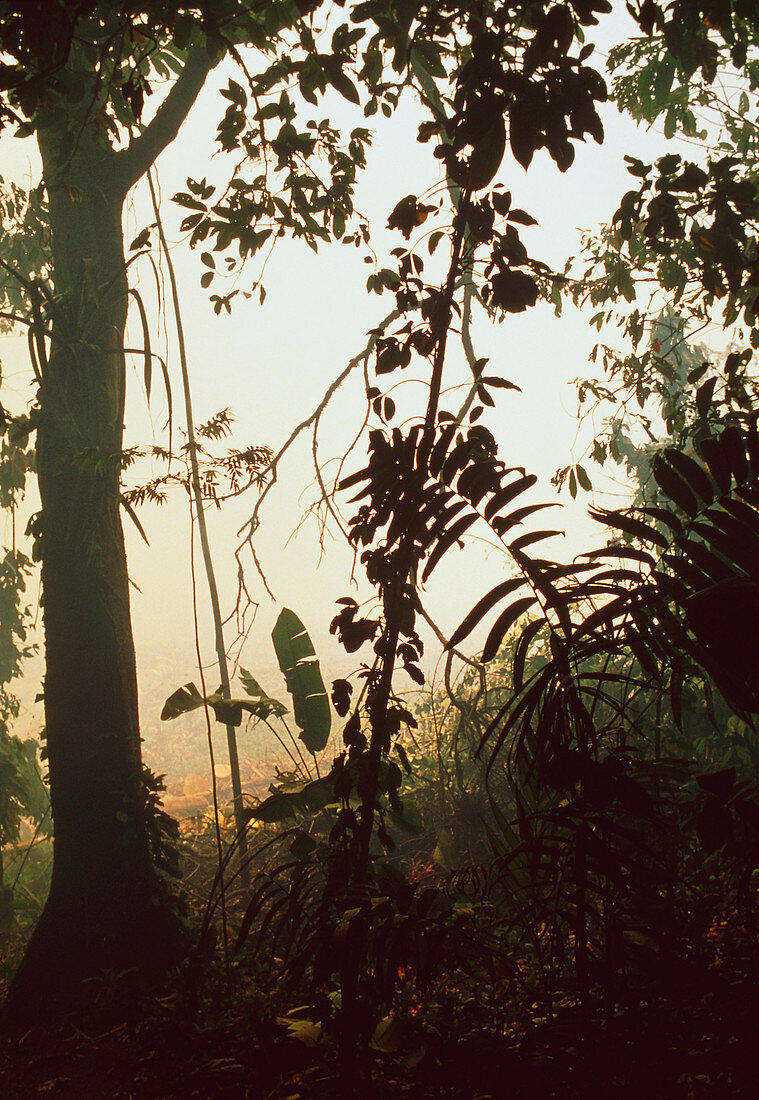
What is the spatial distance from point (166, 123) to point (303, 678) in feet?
9.15

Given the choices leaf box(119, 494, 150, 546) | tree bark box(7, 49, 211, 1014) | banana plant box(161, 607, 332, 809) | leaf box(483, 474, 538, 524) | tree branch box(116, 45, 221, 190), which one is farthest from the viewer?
banana plant box(161, 607, 332, 809)

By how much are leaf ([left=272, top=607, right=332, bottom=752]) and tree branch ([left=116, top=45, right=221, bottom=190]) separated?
2.30 meters

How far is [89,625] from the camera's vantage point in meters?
2.94

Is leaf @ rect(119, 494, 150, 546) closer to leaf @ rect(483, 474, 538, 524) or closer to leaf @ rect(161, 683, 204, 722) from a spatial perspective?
leaf @ rect(161, 683, 204, 722)

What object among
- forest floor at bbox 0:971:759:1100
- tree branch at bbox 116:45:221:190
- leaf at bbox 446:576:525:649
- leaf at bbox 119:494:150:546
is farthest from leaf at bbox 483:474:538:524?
tree branch at bbox 116:45:221:190

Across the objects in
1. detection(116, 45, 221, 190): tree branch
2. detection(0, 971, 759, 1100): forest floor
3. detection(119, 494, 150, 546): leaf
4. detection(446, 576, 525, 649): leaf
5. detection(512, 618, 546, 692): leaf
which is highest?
detection(116, 45, 221, 190): tree branch

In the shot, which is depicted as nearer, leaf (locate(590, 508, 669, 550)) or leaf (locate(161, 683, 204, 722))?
leaf (locate(590, 508, 669, 550))

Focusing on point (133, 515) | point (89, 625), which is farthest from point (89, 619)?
point (133, 515)

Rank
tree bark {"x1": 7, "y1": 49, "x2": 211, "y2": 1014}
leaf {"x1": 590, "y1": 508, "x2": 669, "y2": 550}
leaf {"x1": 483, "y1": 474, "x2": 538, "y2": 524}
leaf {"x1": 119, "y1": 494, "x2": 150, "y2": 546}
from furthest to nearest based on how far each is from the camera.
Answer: leaf {"x1": 119, "y1": 494, "x2": 150, "y2": 546}
tree bark {"x1": 7, "y1": 49, "x2": 211, "y2": 1014}
leaf {"x1": 483, "y1": 474, "x2": 538, "y2": 524}
leaf {"x1": 590, "y1": 508, "x2": 669, "y2": 550}

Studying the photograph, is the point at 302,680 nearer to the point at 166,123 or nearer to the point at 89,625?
the point at 89,625

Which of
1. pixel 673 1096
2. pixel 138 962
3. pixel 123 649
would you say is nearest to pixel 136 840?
pixel 138 962

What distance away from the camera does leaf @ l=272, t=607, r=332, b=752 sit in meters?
3.30

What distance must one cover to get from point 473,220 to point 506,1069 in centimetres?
157

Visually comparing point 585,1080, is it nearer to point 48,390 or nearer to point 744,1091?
point 744,1091
